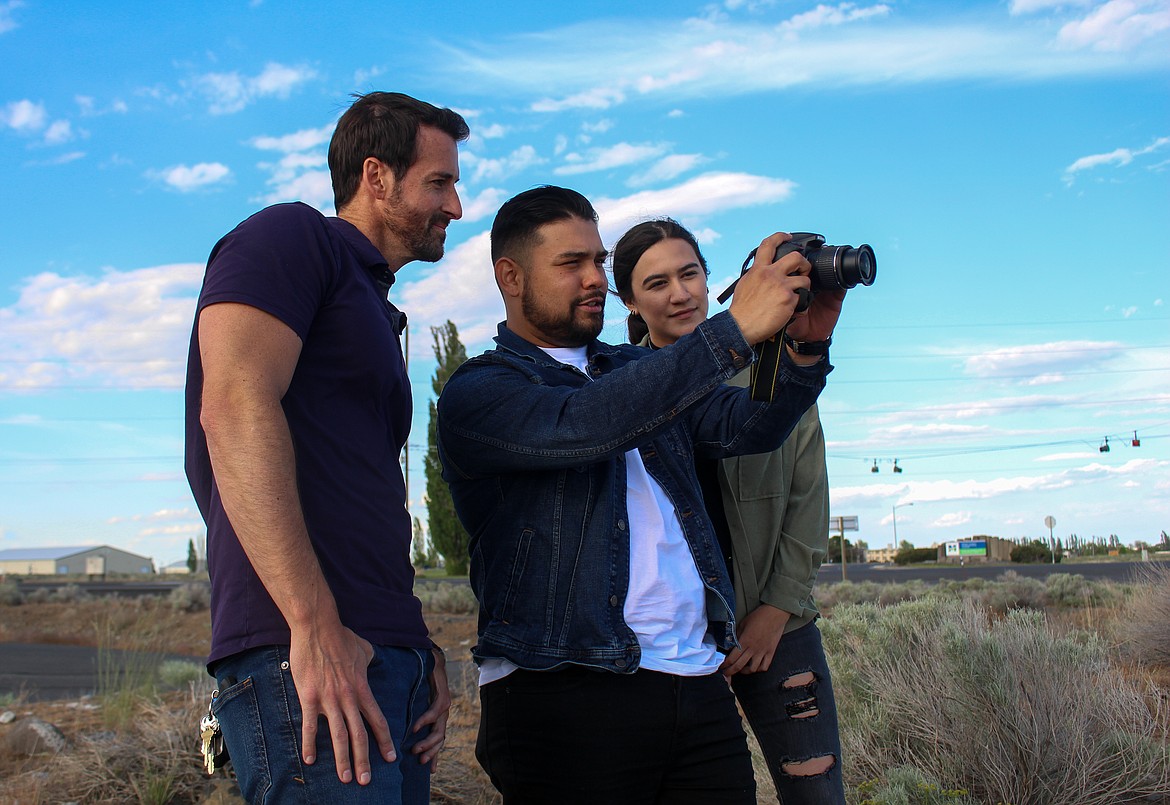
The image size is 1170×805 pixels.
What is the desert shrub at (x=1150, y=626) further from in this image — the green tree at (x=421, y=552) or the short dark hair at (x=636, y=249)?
the green tree at (x=421, y=552)

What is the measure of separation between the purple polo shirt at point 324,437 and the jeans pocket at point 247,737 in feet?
0.24

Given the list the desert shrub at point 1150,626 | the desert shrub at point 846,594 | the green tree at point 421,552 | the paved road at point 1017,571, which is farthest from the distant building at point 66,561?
the desert shrub at point 1150,626

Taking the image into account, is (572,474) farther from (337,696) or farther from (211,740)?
(211,740)

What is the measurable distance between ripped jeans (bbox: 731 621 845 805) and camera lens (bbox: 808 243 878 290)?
1098 millimetres

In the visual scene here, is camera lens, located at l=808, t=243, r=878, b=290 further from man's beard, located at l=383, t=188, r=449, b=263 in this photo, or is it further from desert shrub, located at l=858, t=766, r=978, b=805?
desert shrub, located at l=858, t=766, r=978, b=805

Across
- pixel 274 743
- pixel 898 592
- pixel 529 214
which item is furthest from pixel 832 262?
pixel 898 592

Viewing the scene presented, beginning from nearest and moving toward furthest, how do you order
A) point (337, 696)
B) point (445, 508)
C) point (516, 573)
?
point (337, 696) → point (516, 573) → point (445, 508)

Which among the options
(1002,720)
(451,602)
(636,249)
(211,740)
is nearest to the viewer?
(211,740)

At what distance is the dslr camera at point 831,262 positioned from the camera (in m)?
2.17

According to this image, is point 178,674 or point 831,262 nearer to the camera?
point 831,262

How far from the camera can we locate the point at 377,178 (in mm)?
2195

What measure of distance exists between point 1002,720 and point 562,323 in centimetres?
324

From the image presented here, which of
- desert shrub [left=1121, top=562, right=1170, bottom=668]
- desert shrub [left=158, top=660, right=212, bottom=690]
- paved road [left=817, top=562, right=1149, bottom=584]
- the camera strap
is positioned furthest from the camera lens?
paved road [left=817, top=562, right=1149, bottom=584]

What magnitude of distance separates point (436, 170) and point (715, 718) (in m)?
1.35
